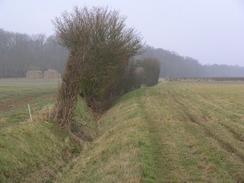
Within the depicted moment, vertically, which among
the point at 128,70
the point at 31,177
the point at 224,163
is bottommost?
the point at 31,177

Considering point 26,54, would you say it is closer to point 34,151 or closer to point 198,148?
point 34,151

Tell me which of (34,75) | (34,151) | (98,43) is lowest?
(34,151)

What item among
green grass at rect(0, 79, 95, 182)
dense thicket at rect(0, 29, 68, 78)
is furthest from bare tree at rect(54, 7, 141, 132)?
dense thicket at rect(0, 29, 68, 78)

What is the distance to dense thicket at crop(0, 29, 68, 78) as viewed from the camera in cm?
8406

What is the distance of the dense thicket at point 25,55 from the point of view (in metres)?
84.1

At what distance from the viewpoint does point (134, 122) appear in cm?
1254

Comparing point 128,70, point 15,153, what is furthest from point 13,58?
point 15,153

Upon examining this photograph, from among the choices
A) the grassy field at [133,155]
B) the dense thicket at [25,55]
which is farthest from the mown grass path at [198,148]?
the dense thicket at [25,55]

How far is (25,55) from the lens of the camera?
88938 millimetres

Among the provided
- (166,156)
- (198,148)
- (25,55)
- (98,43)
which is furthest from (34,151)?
(25,55)

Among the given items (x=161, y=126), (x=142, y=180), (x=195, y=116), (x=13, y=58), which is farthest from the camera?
(x=13, y=58)

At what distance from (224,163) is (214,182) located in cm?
129

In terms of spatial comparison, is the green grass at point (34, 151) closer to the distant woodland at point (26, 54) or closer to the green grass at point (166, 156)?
the green grass at point (166, 156)

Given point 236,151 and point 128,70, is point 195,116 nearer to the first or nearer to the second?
point 236,151
